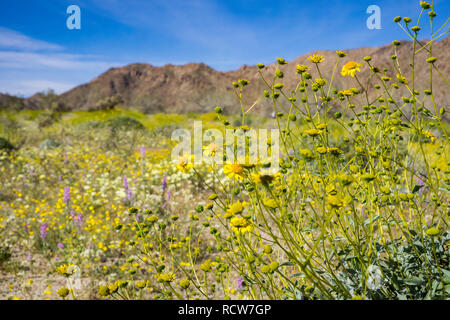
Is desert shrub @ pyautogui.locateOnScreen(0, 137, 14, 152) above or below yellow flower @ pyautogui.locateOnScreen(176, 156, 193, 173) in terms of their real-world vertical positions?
above

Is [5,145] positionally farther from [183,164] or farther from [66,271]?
[183,164]

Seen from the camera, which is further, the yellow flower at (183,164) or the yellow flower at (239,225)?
the yellow flower at (183,164)

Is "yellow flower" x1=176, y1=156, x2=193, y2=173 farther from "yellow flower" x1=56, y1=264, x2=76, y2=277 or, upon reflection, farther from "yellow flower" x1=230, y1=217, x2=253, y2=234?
"yellow flower" x1=56, y1=264, x2=76, y2=277

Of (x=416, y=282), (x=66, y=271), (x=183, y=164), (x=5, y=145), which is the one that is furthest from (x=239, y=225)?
(x=5, y=145)

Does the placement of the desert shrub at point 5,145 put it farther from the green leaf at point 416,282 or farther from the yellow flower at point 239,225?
the green leaf at point 416,282

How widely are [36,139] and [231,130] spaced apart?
840 cm

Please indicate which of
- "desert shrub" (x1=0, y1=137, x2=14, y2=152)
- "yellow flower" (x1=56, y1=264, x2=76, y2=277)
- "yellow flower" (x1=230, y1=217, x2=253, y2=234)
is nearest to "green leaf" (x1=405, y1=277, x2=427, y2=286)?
"yellow flower" (x1=230, y1=217, x2=253, y2=234)

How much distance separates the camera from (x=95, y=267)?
2.69 metres

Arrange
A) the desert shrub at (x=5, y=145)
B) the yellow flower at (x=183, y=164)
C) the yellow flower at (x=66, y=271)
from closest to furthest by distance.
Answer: the yellow flower at (x=66, y=271) < the yellow flower at (x=183, y=164) < the desert shrub at (x=5, y=145)

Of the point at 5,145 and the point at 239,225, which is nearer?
the point at 239,225

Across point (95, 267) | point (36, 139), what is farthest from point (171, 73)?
point (95, 267)

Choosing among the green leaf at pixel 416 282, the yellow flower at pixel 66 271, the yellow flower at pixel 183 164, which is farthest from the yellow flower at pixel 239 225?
the yellow flower at pixel 66 271

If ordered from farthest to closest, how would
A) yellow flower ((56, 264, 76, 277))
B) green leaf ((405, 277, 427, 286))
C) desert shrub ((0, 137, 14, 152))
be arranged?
desert shrub ((0, 137, 14, 152)), yellow flower ((56, 264, 76, 277)), green leaf ((405, 277, 427, 286))
